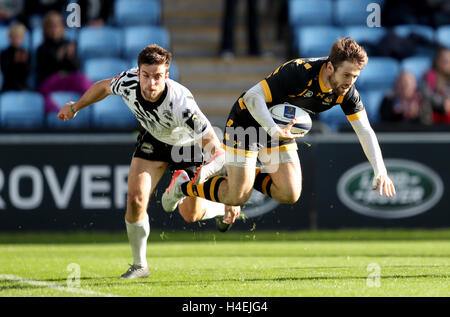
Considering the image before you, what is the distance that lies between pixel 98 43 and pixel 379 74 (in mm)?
4569

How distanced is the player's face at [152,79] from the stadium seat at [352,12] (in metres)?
8.47

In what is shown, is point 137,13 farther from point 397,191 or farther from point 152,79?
point 152,79

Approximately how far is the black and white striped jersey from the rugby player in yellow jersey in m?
0.42

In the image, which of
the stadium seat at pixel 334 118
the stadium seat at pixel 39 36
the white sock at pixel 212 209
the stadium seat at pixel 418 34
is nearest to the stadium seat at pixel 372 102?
the stadium seat at pixel 334 118

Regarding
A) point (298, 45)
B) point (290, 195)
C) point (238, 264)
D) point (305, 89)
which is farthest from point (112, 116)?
point (305, 89)

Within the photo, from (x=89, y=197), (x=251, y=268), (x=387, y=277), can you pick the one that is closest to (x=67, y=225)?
(x=89, y=197)

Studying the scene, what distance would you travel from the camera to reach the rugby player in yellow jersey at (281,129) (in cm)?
663

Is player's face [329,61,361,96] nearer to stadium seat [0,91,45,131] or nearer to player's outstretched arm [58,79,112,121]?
player's outstretched arm [58,79,112,121]

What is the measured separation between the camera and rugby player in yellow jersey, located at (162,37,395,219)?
663 centimetres

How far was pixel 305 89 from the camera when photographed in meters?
6.87

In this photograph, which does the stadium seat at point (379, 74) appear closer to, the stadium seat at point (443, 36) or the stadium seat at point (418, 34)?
the stadium seat at point (418, 34)

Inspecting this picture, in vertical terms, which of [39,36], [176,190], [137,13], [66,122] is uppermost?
[137,13]

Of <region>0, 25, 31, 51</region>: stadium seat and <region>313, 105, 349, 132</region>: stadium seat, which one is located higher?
<region>0, 25, 31, 51</region>: stadium seat

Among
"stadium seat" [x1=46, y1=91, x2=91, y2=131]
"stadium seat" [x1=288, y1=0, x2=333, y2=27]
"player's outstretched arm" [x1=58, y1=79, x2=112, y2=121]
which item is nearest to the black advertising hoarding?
"stadium seat" [x1=46, y1=91, x2=91, y2=131]
